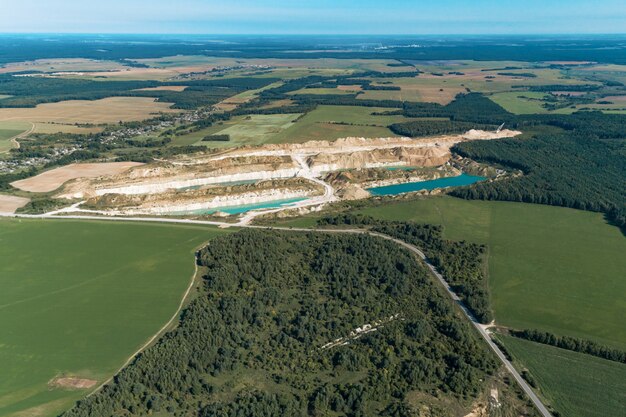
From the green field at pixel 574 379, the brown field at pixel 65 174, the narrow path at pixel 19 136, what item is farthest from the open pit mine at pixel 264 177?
the green field at pixel 574 379

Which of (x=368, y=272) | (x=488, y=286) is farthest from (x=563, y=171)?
(x=368, y=272)

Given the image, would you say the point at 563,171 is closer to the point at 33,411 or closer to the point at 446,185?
the point at 446,185

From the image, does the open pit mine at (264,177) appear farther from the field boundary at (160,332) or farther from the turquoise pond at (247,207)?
the field boundary at (160,332)

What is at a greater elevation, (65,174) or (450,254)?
(65,174)

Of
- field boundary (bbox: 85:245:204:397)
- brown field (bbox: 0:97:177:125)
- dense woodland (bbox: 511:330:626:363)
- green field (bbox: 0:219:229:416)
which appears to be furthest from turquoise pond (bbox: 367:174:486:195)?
brown field (bbox: 0:97:177:125)

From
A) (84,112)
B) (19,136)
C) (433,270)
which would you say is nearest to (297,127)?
(19,136)

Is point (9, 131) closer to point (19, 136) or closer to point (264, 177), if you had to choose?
point (19, 136)

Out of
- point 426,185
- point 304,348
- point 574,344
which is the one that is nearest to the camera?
point 304,348

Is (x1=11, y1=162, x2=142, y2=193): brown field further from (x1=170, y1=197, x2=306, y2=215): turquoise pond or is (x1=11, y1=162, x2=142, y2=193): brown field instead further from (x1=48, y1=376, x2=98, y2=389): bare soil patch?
(x1=48, y1=376, x2=98, y2=389): bare soil patch
